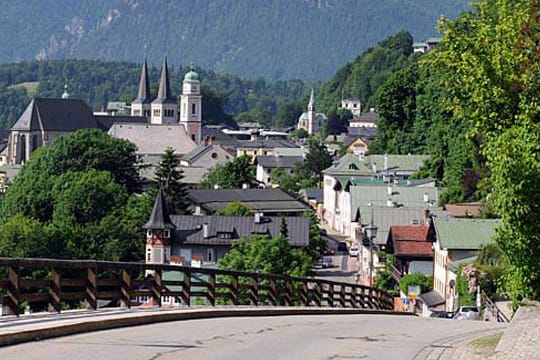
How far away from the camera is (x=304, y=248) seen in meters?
88.1

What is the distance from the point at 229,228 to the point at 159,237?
5.16 m

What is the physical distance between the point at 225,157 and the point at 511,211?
155 m

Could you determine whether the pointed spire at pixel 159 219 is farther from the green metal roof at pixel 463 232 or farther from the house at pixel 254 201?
the green metal roof at pixel 463 232

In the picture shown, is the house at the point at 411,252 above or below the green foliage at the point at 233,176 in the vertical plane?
below

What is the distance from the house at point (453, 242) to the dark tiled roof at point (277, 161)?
110663 mm

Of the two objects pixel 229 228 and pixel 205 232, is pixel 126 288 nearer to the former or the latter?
pixel 205 232

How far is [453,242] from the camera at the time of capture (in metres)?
Result: 65.8

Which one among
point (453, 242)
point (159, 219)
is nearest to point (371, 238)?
point (453, 242)

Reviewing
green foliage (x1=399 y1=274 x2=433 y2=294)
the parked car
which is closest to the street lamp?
green foliage (x1=399 y1=274 x2=433 y2=294)

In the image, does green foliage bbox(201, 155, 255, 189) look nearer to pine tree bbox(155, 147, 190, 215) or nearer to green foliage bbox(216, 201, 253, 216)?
pine tree bbox(155, 147, 190, 215)

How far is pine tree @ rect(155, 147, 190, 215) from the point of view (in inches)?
4318

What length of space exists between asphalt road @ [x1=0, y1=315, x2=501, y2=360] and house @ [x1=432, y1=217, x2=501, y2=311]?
133 feet

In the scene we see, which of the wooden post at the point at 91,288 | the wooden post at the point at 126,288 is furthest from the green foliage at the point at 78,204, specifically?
the wooden post at the point at 91,288

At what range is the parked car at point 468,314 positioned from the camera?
4588 centimetres
